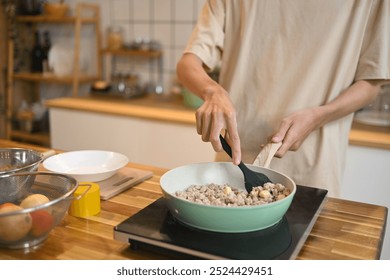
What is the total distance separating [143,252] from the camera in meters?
0.72

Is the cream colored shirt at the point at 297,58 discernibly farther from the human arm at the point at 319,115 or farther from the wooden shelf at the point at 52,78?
the wooden shelf at the point at 52,78

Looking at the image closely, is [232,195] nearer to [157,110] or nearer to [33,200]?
[33,200]

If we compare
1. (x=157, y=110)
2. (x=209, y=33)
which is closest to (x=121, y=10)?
(x=157, y=110)

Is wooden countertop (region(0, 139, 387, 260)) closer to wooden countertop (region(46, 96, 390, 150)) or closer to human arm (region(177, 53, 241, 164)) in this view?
human arm (region(177, 53, 241, 164))

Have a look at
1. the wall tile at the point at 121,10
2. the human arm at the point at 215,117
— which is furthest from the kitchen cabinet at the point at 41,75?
the human arm at the point at 215,117

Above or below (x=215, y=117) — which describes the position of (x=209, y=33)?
above

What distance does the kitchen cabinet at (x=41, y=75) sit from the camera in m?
2.66

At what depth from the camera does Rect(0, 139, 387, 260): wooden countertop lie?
0.71 m

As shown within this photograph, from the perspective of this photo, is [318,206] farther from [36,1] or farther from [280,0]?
[36,1]

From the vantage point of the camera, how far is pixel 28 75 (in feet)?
9.34

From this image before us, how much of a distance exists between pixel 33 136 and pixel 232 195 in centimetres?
A: 232

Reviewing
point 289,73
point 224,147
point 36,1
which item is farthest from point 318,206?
point 36,1

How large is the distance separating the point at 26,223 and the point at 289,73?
78 cm

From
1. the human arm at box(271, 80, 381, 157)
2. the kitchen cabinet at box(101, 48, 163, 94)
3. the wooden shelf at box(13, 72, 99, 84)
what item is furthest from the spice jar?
the human arm at box(271, 80, 381, 157)
